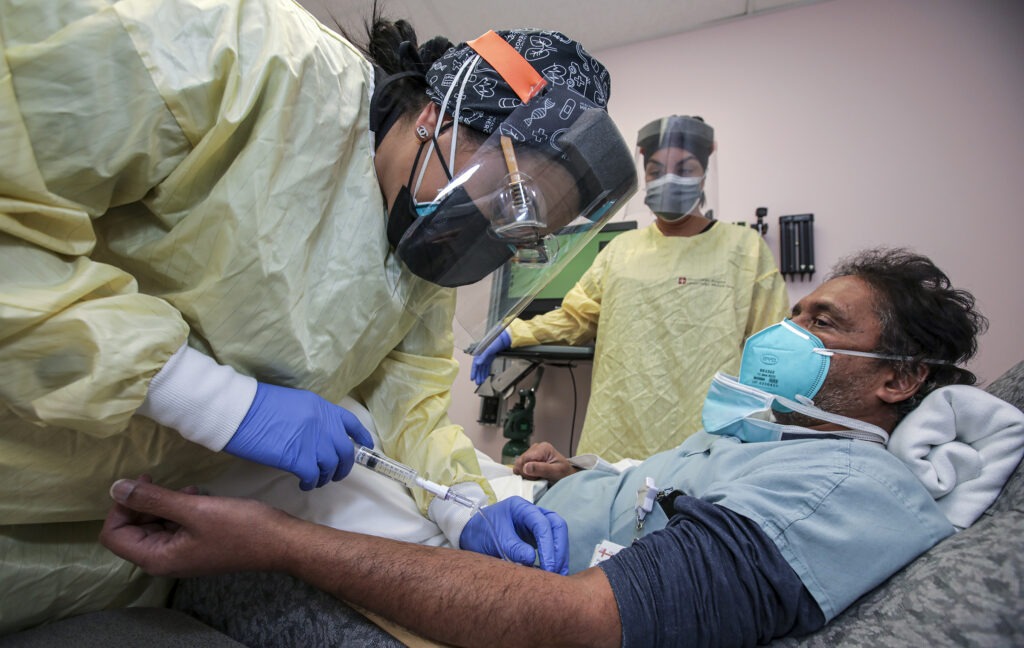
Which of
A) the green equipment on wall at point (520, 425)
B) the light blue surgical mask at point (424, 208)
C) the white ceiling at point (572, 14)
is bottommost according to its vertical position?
the green equipment on wall at point (520, 425)

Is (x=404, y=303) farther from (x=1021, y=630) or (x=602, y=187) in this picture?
(x=1021, y=630)

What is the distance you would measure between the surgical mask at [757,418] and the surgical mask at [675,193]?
106 cm

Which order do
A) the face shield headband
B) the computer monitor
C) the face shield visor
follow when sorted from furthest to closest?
the computer monitor → the face shield visor → the face shield headband

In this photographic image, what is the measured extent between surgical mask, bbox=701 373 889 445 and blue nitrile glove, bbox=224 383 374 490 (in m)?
0.83

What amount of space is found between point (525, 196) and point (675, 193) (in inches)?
54.7

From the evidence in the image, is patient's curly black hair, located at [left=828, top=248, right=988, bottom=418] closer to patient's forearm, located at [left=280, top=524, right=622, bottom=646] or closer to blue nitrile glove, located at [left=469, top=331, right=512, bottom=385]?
patient's forearm, located at [left=280, top=524, right=622, bottom=646]

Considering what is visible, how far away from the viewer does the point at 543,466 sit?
1465 millimetres

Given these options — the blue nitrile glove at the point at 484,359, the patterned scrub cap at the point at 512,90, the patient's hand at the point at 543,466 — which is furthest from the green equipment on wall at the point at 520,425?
the patterned scrub cap at the point at 512,90

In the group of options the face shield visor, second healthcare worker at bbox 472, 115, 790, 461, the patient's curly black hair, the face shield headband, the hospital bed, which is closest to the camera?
the hospital bed

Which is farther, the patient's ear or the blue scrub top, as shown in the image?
the patient's ear

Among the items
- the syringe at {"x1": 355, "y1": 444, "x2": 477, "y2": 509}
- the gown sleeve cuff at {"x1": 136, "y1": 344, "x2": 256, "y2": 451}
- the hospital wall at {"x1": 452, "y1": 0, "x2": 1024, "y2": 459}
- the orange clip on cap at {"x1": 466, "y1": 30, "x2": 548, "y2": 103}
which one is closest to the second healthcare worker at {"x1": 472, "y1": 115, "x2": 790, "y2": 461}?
the hospital wall at {"x1": 452, "y1": 0, "x2": 1024, "y2": 459}

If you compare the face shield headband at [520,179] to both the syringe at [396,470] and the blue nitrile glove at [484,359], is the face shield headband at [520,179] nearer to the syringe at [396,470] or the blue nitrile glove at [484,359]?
the syringe at [396,470]

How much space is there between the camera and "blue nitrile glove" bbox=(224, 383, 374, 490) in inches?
30.3

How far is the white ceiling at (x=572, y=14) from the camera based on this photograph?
277cm
